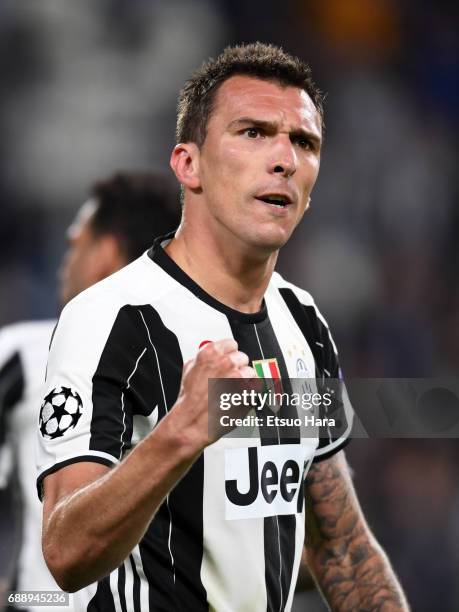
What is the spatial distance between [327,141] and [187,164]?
5.34 m

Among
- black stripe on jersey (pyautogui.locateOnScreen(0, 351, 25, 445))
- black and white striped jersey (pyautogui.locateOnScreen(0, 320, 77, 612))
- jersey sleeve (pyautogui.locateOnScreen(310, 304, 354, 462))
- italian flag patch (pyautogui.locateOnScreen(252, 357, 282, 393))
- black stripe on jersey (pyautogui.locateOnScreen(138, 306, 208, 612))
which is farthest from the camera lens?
black stripe on jersey (pyautogui.locateOnScreen(0, 351, 25, 445))

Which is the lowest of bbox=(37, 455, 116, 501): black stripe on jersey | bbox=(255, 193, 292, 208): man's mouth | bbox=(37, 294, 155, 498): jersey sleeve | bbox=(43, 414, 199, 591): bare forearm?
bbox=(43, 414, 199, 591): bare forearm

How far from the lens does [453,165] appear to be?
8000 millimetres

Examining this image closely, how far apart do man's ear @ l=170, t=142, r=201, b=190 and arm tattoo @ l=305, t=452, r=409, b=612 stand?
35.9 inches

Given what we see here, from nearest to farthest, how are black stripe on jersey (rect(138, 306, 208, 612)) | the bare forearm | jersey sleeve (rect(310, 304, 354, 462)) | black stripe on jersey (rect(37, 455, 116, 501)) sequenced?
the bare forearm < black stripe on jersey (rect(37, 455, 116, 501)) < black stripe on jersey (rect(138, 306, 208, 612)) < jersey sleeve (rect(310, 304, 354, 462))

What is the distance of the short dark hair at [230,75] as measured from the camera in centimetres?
276

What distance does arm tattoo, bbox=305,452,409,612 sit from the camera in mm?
2855

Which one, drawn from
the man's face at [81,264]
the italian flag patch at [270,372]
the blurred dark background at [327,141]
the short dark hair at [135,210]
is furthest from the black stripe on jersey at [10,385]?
the blurred dark background at [327,141]

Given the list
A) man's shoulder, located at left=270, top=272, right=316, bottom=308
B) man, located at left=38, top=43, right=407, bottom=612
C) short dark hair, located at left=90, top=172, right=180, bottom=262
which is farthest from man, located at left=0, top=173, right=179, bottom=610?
man, located at left=38, top=43, right=407, bottom=612

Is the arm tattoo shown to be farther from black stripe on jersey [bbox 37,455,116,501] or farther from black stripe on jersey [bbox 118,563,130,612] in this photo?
black stripe on jersey [bbox 37,455,116,501]

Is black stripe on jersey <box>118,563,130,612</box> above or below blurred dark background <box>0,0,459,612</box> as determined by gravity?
below

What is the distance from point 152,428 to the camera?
2.38m

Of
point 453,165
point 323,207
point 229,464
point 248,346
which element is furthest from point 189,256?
point 453,165

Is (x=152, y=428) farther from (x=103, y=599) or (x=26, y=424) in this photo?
(x=26, y=424)
